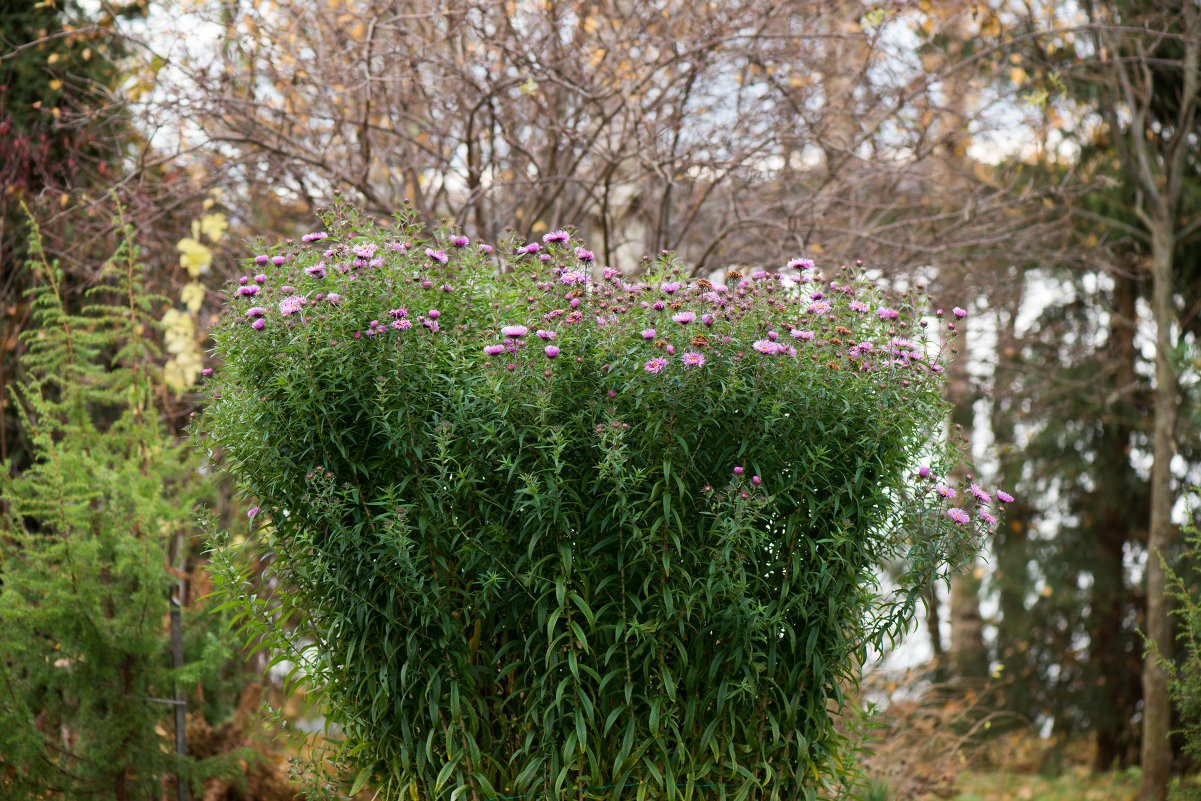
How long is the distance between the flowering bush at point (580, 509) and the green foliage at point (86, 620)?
136 centimetres

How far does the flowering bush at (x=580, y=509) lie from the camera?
8.54 feet

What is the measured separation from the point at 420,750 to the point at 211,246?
4.08 meters

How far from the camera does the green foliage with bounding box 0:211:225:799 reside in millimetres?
3758

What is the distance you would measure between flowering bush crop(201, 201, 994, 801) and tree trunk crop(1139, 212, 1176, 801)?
13.2ft

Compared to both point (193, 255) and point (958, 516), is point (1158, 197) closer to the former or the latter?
point (958, 516)

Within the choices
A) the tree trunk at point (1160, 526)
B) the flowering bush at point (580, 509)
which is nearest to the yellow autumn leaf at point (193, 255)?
the flowering bush at point (580, 509)

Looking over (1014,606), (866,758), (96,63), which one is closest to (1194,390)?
(1014,606)

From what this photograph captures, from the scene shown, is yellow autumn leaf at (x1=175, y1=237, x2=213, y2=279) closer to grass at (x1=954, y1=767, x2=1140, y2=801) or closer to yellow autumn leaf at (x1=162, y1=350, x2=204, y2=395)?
yellow autumn leaf at (x1=162, y1=350, x2=204, y2=395)

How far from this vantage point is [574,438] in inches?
104

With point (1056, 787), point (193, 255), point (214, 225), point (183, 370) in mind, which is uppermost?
point (214, 225)

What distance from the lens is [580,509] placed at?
2.74 meters

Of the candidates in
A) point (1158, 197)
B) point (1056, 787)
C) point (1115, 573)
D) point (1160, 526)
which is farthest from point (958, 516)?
point (1115, 573)

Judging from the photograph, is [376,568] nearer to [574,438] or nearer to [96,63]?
[574,438]

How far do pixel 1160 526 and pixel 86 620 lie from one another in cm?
592
